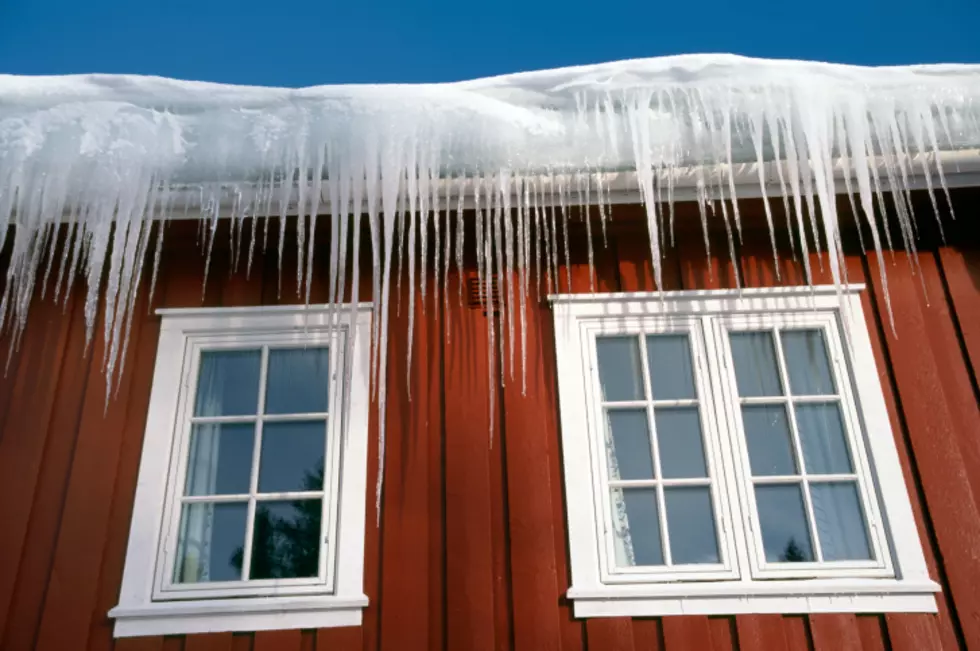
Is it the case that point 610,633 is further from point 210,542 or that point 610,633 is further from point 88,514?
point 88,514

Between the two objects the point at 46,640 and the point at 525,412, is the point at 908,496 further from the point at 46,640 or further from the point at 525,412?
the point at 46,640

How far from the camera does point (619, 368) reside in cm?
337

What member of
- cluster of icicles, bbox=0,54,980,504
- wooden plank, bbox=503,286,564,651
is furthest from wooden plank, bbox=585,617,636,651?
cluster of icicles, bbox=0,54,980,504

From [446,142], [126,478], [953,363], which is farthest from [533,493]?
[953,363]

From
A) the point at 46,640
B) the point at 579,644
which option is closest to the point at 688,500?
the point at 579,644

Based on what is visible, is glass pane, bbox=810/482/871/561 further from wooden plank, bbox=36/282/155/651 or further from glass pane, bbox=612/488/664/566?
wooden plank, bbox=36/282/155/651

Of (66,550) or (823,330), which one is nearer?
(66,550)

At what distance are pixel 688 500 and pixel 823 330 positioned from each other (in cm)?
100

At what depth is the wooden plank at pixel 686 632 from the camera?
111 inches

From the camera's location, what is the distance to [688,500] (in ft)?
10.2

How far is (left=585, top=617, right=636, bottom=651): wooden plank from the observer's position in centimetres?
284

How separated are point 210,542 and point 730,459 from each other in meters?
2.11

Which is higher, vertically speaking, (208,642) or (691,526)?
(691,526)

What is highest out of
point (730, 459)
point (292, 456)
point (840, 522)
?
point (292, 456)
